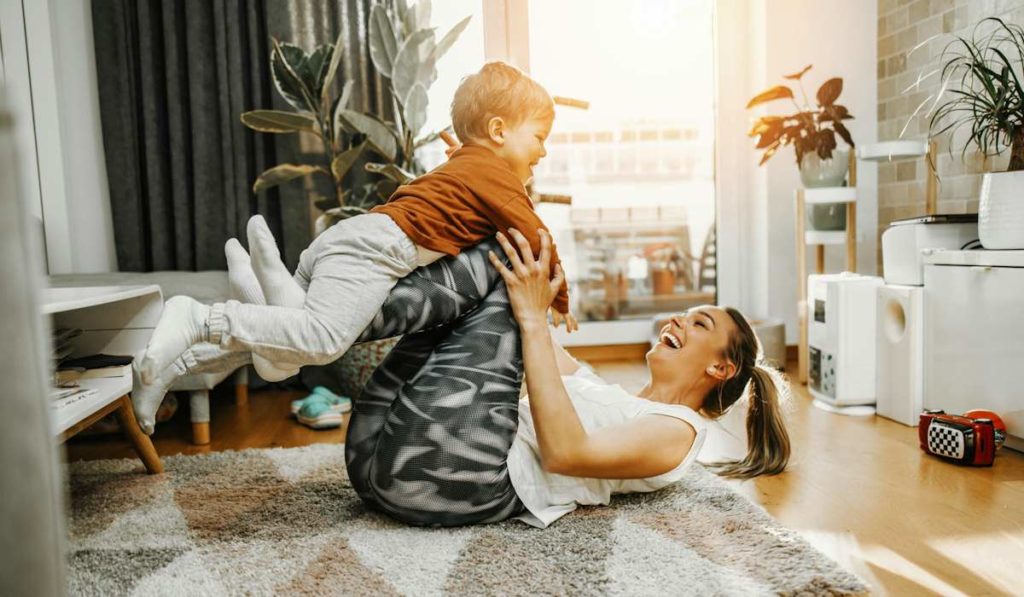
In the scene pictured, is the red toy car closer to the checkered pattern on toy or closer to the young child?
the checkered pattern on toy

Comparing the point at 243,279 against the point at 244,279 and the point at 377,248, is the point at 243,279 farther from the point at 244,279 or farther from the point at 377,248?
the point at 377,248

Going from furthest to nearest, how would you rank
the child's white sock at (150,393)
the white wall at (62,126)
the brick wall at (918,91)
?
the white wall at (62,126), the brick wall at (918,91), the child's white sock at (150,393)

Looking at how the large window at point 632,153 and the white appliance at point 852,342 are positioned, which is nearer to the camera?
the white appliance at point 852,342

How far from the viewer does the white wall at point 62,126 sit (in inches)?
117

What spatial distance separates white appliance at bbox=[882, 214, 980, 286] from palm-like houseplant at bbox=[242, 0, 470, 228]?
173 centimetres

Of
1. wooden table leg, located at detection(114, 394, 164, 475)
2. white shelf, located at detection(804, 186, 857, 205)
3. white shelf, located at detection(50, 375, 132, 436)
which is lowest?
wooden table leg, located at detection(114, 394, 164, 475)

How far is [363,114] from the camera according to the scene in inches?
112

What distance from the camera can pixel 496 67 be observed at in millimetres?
1529

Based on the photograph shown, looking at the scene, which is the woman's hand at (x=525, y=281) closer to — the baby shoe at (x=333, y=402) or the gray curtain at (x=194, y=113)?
the baby shoe at (x=333, y=402)

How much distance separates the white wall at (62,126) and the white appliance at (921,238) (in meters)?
3.06

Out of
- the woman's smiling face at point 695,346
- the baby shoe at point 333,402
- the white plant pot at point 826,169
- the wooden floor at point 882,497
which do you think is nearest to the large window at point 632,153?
the white plant pot at point 826,169

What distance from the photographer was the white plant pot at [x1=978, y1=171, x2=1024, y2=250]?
6.55 ft

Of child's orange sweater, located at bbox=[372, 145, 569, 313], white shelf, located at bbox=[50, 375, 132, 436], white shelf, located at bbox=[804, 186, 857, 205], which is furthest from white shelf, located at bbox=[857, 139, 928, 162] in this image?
white shelf, located at bbox=[50, 375, 132, 436]

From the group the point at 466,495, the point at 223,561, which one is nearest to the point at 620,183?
the point at 466,495
